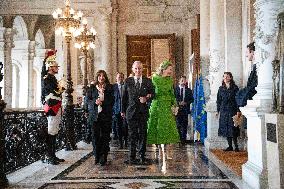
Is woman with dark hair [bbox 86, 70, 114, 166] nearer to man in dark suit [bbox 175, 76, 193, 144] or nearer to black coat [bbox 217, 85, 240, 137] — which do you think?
black coat [bbox 217, 85, 240, 137]

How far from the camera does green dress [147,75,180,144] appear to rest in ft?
25.6

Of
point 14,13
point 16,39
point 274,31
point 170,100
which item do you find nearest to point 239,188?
point 274,31

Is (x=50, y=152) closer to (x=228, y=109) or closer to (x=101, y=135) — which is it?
(x=101, y=135)

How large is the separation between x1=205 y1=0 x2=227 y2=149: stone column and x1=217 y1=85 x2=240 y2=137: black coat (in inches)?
33.9

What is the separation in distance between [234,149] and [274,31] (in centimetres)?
482

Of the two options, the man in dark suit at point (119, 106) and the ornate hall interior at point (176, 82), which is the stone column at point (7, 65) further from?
the man in dark suit at point (119, 106)

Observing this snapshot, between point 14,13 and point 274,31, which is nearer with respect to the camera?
point 274,31

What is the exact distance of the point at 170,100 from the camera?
26.1 ft

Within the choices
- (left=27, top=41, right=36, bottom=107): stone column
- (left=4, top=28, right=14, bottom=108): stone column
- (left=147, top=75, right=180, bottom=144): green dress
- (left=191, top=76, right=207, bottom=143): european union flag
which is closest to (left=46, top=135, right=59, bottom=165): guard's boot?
(left=147, top=75, right=180, bottom=144): green dress

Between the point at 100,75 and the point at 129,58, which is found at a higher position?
the point at 129,58

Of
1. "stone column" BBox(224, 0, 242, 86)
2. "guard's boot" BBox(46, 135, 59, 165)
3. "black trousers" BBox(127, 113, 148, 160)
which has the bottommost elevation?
"guard's boot" BBox(46, 135, 59, 165)

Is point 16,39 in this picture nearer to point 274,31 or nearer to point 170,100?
point 170,100

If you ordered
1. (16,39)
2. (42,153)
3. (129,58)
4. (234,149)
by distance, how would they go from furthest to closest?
(16,39) < (129,58) < (234,149) < (42,153)

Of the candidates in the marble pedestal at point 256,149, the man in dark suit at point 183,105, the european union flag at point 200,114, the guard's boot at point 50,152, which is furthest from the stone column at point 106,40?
the marble pedestal at point 256,149
